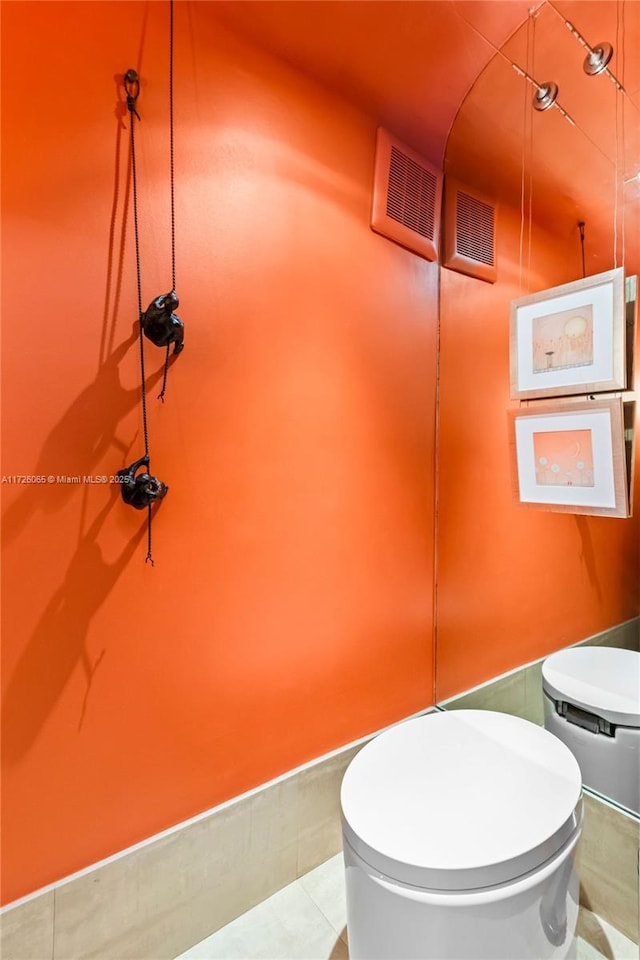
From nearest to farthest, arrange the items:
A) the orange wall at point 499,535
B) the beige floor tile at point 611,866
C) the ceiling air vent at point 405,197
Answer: the beige floor tile at point 611,866
the orange wall at point 499,535
the ceiling air vent at point 405,197

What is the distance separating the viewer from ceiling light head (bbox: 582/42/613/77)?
4.16ft

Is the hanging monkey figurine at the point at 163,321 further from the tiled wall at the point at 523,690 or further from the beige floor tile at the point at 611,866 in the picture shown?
the beige floor tile at the point at 611,866

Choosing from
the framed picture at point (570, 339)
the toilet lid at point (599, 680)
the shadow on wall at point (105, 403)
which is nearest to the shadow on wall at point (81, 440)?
the shadow on wall at point (105, 403)

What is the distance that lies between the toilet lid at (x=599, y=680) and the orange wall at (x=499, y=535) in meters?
0.05

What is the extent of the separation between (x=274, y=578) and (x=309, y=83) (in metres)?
1.49

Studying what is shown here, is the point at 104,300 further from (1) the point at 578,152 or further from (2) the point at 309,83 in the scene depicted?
(1) the point at 578,152

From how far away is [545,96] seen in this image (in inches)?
57.2

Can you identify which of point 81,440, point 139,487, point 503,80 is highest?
point 503,80

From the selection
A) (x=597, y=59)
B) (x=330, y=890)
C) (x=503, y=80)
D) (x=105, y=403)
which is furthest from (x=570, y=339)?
(x=330, y=890)

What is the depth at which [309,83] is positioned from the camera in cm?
139

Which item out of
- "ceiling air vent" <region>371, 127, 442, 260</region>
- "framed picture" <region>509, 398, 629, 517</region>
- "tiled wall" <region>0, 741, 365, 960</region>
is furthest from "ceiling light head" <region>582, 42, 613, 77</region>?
"tiled wall" <region>0, 741, 365, 960</region>

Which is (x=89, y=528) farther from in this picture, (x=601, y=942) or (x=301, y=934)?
(x=601, y=942)

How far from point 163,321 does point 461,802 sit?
1228 mm

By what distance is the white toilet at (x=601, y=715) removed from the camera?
4.03ft
